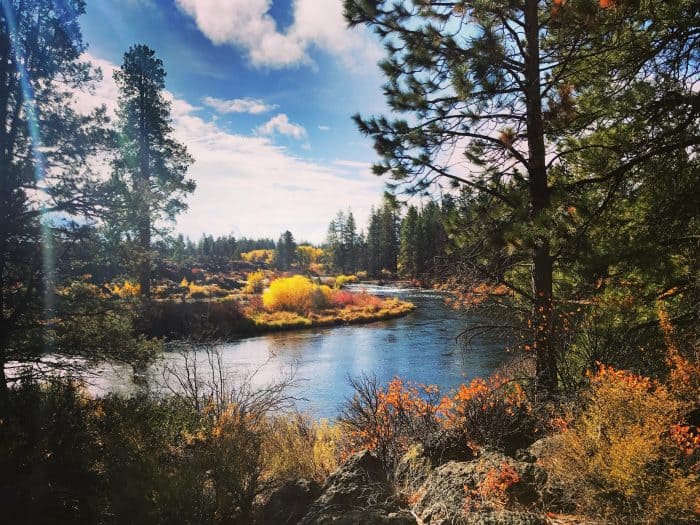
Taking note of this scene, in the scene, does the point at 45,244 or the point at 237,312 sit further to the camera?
the point at 237,312

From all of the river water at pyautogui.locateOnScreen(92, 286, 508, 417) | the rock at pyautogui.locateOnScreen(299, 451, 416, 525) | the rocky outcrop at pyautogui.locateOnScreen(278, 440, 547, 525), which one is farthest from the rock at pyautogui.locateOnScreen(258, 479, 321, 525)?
the river water at pyautogui.locateOnScreen(92, 286, 508, 417)

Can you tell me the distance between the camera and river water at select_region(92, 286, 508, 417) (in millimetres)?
13172

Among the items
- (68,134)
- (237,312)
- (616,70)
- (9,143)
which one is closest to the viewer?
(616,70)

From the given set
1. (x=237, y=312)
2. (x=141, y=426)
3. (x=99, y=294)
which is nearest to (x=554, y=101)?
(x=141, y=426)

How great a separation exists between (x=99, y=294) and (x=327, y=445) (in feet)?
16.3

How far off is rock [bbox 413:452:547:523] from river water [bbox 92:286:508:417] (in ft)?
20.1

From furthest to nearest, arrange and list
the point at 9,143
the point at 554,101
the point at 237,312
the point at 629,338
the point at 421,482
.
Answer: the point at 237,312 → the point at 9,143 → the point at 629,338 → the point at 554,101 → the point at 421,482

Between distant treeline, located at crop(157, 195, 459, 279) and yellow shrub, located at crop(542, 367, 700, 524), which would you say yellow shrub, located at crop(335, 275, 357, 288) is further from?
yellow shrub, located at crop(542, 367, 700, 524)

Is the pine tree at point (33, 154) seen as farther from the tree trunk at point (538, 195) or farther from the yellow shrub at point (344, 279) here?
the yellow shrub at point (344, 279)

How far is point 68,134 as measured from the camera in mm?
7168

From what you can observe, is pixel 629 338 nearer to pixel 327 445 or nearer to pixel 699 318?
pixel 699 318

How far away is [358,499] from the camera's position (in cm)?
390

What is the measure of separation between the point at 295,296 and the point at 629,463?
95.5 feet

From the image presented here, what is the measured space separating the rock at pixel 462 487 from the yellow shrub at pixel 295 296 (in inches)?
1028
